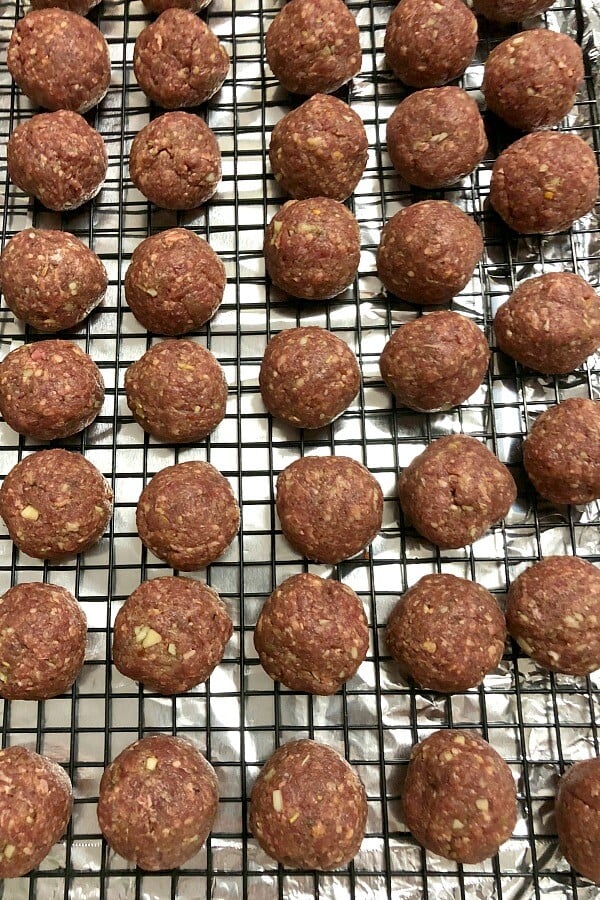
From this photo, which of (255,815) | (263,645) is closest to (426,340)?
(263,645)

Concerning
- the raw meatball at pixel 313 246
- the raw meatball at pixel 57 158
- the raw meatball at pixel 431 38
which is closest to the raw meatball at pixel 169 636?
the raw meatball at pixel 313 246

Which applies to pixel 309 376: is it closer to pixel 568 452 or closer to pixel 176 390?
pixel 176 390

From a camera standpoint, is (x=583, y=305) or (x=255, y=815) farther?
(x=583, y=305)

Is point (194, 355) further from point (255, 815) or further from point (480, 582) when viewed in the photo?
point (255, 815)

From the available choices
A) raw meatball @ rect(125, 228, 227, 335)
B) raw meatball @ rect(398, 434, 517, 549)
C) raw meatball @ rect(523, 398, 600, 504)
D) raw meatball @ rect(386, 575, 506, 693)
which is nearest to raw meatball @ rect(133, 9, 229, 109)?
raw meatball @ rect(125, 228, 227, 335)

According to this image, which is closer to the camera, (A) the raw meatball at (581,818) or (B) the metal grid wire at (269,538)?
(A) the raw meatball at (581,818)

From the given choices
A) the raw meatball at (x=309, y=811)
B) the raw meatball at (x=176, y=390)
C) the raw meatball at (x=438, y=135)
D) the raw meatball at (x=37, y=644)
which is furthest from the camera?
the raw meatball at (x=438, y=135)

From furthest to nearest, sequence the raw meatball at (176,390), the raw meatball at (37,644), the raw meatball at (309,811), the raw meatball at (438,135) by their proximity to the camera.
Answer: the raw meatball at (438,135) < the raw meatball at (176,390) < the raw meatball at (37,644) < the raw meatball at (309,811)

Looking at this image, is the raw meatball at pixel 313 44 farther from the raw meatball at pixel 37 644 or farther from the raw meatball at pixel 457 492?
the raw meatball at pixel 37 644
